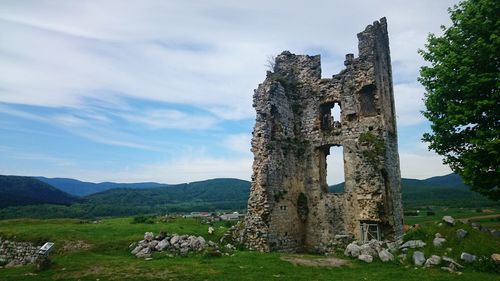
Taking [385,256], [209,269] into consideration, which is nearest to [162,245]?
[209,269]

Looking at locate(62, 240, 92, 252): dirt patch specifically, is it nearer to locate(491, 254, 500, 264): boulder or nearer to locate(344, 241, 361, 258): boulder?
locate(344, 241, 361, 258): boulder

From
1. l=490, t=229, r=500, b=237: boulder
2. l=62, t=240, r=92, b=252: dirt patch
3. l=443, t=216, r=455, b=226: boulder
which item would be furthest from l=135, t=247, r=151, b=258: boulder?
l=490, t=229, r=500, b=237: boulder

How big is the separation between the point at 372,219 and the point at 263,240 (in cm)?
590

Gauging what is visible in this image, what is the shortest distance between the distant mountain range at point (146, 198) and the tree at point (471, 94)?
2.75 metres

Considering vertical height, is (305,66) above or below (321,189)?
above

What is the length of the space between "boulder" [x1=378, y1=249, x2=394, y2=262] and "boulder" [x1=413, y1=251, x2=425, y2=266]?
895 millimetres

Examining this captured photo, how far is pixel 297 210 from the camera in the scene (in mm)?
21312

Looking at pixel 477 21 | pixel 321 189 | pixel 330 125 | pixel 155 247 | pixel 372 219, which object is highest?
pixel 477 21

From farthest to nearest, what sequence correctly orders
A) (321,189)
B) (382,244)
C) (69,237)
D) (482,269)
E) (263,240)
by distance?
(321,189) → (69,237) → (263,240) → (382,244) → (482,269)

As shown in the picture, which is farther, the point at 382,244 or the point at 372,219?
the point at 372,219

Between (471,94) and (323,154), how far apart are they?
901 cm

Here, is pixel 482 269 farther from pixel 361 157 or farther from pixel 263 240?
pixel 263 240

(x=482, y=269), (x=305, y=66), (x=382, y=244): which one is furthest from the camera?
(x=305, y=66)

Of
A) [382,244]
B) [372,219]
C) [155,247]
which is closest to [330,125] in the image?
[372,219]
